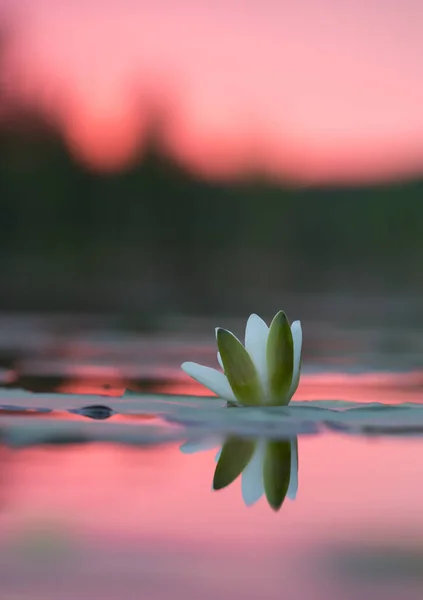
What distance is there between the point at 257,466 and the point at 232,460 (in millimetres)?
84

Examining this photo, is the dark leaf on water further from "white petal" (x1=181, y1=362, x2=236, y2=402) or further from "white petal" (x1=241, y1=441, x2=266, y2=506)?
"white petal" (x1=241, y1=441, x2=266, y2=506)

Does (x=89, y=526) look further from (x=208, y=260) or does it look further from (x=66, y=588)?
(x=208, y=260)

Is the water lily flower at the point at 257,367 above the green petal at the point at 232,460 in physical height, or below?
above

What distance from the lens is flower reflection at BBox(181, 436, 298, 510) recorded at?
1562 millimetres

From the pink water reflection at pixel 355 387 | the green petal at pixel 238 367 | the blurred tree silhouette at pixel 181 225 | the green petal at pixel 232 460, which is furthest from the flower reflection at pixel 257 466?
the blurred tree silhouette at pixel 181 225

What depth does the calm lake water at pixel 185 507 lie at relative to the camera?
110 cm

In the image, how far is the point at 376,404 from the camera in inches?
90.3

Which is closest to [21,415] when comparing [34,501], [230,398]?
[230,398]

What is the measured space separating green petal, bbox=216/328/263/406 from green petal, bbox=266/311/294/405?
0.03 metres

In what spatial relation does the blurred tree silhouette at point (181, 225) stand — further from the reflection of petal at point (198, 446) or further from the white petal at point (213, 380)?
the reflection of petal at point (198, 446)

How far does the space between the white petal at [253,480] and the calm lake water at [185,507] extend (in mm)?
16

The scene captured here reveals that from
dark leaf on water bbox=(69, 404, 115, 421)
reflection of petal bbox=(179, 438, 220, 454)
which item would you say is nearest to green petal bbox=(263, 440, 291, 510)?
reflection of petal bbox=(179, 438, 220, 454)

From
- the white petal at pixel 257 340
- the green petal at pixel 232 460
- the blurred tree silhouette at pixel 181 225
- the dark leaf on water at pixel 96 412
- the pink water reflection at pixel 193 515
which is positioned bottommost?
the pink water reflection at pixel 193 515

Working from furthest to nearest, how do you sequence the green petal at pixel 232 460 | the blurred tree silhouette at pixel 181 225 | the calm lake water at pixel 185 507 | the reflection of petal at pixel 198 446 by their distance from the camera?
the blurred tree silhouette at pixel 181 225
the reflection of petal at pixel 198 446
the green petal at pixel 232 460
the calm lake water at pixel 185 507
